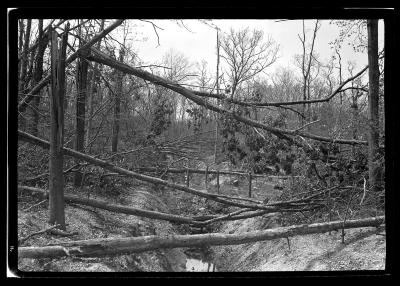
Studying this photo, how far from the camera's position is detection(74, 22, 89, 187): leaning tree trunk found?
5.74m

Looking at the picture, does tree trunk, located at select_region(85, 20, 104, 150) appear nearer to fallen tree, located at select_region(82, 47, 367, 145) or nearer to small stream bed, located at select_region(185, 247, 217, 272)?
fallen tree, located at select_region(82, 47, 367, 145)

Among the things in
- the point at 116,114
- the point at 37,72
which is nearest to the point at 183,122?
the point at 116,114

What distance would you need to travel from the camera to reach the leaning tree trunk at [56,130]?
14.1 ft

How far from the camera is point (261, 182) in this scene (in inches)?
278

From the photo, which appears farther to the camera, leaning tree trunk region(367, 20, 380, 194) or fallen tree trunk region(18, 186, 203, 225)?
fallen tree trunk region(18, 186, 203, 225)

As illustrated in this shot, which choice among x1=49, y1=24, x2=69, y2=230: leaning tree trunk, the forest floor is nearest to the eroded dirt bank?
the forest floor

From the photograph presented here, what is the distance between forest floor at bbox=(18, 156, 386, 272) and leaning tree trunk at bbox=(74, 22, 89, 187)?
0.65 meters

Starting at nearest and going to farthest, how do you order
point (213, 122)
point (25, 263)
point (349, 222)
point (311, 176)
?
point (25, 263), point (349, 222), point (311, 176), point (213, 122)

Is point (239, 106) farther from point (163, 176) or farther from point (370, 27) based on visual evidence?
point (370, 27)

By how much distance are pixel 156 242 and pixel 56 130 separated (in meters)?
1.76

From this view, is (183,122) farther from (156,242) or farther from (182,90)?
(156,242)

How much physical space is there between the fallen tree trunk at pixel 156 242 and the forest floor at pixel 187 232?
80 mm
